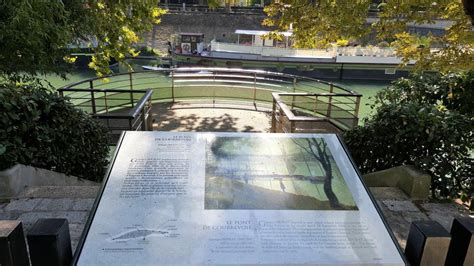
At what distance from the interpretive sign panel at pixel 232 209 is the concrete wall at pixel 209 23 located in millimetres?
29587

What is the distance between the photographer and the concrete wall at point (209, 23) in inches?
1208

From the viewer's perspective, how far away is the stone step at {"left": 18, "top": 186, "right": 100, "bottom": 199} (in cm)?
286

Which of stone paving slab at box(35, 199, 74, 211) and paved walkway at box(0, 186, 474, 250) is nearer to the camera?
paved walkway at box(0, 186, 474, 250)

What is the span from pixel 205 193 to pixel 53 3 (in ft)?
12.8

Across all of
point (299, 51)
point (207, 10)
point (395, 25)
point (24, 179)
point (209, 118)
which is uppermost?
point (207, 10)

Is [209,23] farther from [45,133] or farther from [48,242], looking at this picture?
[48,242]

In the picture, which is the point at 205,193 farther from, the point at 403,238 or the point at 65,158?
the point at 65,158

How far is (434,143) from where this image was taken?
10.1ft

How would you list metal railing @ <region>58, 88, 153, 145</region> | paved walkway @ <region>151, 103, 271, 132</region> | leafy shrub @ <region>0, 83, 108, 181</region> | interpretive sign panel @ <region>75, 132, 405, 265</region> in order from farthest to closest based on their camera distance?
paved walkway @ <region>151, 103, 271, 132</region> < metal railing @ <region>58, 88, 153, 145</region> < leafy shrub @ <region>0, 83, 108, 181</region> < interpretive sign panel @ <region>75, 132, 405, 265</region>

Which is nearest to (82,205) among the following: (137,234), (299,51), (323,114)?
(137,234)

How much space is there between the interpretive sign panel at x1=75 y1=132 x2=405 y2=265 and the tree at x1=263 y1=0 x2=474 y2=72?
3.84 metres

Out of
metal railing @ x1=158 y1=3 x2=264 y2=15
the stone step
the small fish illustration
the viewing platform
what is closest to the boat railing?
the viewing platform

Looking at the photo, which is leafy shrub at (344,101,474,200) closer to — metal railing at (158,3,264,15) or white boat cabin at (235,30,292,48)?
white boat cabin at (235,30,292,48)

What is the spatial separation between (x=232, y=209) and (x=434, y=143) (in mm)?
2289
